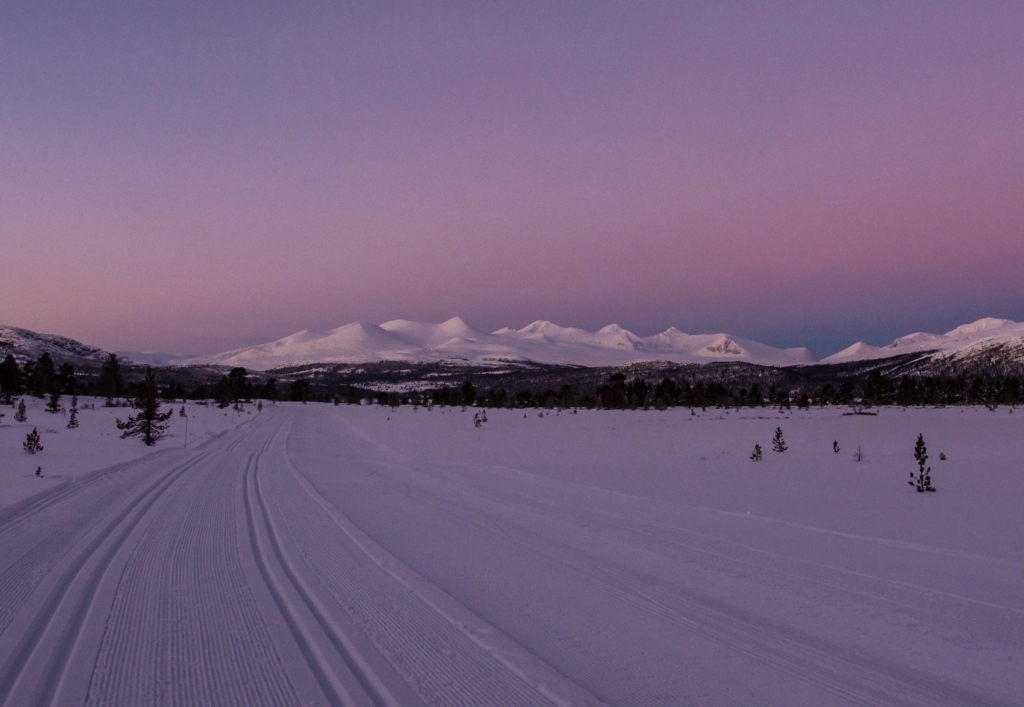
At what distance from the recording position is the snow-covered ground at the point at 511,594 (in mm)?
3766

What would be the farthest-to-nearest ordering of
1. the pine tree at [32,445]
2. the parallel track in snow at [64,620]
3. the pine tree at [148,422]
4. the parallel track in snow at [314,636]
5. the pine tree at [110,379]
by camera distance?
the pine tree at [110,379] < the pine tree at [148,422] < the pine tree at [32,445] < the parallel track in snow at [64,620] < the parallel track in snow at [314,636]

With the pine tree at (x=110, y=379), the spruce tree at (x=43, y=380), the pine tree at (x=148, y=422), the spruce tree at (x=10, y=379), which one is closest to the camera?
the pine tree at (x=148, y=422)

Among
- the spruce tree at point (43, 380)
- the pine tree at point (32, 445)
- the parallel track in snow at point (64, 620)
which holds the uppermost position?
the spruce tree at point (43, 380)

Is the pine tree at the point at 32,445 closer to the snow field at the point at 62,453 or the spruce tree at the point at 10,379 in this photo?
the snow field at the point at 62,453

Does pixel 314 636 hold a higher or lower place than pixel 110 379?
lower

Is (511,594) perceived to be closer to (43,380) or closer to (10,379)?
(10,379)

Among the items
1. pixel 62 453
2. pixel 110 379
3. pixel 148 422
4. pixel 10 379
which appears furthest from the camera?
pixel 110 379

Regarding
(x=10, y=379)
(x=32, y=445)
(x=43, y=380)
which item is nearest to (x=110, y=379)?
(x=43, y=380)

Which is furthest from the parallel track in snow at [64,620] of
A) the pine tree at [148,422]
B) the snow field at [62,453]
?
the pine tree at [148,422]

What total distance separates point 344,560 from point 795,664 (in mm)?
4414

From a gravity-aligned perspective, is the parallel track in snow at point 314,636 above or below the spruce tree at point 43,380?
below

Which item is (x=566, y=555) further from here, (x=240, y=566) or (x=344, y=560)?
(x=240, y=566)

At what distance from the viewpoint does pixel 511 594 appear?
17.7 feet

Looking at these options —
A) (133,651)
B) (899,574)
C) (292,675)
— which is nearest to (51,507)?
(133,651)
